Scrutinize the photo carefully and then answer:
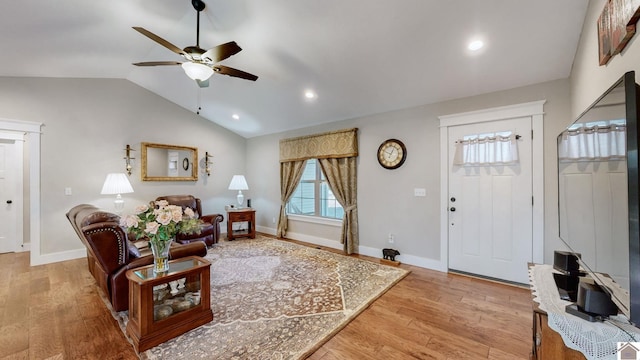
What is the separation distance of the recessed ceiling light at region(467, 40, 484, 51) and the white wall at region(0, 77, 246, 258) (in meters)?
5.35

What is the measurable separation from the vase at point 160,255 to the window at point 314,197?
3.14 m

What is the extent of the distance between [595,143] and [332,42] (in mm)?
2401

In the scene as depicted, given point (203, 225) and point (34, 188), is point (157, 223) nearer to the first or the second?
point (203, 225)

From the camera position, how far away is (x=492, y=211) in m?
3.19

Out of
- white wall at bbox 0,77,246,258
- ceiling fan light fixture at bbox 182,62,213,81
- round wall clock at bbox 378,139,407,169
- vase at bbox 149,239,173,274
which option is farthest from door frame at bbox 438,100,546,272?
white wall at bbox 0,77,246,258

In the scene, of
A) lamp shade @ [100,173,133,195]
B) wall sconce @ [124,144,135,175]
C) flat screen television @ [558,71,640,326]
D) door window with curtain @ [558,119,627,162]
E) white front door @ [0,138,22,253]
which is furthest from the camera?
wall sconce @ [124,144,135,175]

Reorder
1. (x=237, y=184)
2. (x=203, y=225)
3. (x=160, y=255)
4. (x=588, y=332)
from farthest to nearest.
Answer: (x=237, y=184)
(x=203, y=225)
(x=160, y=255)
(x=588, y=332)

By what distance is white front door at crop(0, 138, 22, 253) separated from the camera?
434 centimetres

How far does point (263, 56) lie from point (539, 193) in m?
3.81

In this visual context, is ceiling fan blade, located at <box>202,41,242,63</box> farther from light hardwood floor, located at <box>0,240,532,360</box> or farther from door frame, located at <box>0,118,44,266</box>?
door frame, located at <box>0,118,44,266</box>

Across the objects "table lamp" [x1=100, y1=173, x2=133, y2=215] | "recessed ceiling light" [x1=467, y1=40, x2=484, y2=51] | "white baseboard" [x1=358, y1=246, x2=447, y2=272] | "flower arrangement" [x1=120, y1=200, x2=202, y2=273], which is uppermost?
"recessed ceiling light" [x1=467, y1=40, x2=484, y2=51]

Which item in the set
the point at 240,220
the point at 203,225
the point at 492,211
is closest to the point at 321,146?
the point at 240,220

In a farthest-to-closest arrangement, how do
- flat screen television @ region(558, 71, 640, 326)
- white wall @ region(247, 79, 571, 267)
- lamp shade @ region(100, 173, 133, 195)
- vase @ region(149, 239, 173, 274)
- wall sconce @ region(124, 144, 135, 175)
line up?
wall sconce @ region(124, 144, 135, 175) < lamp shade @ region(100, 173, 133, 195) < white wall @ region(247, 79, 571, 267) < vase @ region(149, 239, 173, 274) < flat screen television @ region(558, 71, 640, 326)

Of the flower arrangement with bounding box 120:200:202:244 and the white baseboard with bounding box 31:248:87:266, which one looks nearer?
the flower arrangement with bounding box 120:200:202:244
